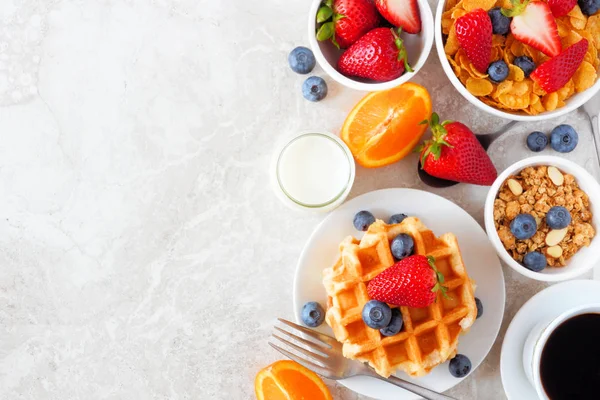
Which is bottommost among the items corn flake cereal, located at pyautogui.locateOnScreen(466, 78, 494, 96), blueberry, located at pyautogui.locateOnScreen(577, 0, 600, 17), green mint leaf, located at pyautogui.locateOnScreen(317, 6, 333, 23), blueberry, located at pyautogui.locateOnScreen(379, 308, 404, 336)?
blueberry, located at pyautogui.locateOnScreen(379, 308, 404, 336)

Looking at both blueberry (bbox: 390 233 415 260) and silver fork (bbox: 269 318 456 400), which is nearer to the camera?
blueberry (bbox: 390 233 415 260)

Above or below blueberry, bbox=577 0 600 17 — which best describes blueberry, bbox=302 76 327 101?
below

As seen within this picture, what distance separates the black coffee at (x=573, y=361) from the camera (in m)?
1.69

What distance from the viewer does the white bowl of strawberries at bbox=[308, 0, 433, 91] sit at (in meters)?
1.71

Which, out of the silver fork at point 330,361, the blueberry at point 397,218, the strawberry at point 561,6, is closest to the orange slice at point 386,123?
the blueberry at point 397,218

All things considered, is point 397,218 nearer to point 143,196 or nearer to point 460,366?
point 460,366

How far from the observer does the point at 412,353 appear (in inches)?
65.5

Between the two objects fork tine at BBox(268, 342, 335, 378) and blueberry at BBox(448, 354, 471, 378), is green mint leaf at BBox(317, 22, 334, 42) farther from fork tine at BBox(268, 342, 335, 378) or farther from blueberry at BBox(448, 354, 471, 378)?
blueberry at BBox(448, 354, 471, 378)

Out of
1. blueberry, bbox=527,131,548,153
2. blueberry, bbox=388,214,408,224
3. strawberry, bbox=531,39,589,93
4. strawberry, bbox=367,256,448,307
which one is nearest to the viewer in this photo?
strawberry, bbox=367,256,448,307

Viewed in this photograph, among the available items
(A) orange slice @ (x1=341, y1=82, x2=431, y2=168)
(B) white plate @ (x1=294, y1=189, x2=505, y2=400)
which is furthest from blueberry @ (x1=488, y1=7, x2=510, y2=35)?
(B) white plate @ (x1=294, y1=189, x2=505, y2=400)

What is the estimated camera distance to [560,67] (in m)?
1.69

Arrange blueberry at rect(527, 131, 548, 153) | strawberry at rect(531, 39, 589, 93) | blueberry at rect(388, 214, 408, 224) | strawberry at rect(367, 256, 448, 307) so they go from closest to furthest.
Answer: strawberry at rect(367, 256, 448, 307) < strawberry at rect(531, 39, 589, 93) < blueberry at rect(388, 214, 408, 224) < blueberry at rect(527, 131, 548, 153)

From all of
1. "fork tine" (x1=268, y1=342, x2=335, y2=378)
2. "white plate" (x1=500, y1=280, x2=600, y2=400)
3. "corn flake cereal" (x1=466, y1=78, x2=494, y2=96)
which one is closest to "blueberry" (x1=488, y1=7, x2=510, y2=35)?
"corn flake cereal" (x1=466, y1=78, x2=494, y2=96)

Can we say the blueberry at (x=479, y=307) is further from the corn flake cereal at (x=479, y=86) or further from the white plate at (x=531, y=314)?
the corn flake cereal at (x=479, y=86)
